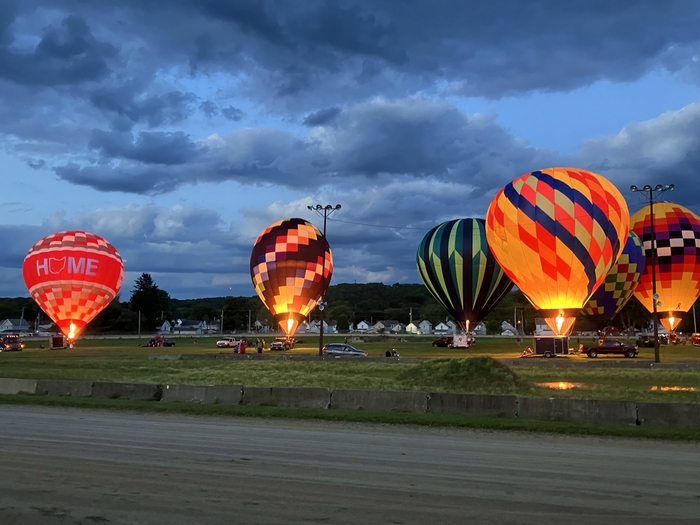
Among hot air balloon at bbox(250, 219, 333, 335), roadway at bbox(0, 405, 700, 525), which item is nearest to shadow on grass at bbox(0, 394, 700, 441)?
roadway at bbox(0, 405, 700, 525)

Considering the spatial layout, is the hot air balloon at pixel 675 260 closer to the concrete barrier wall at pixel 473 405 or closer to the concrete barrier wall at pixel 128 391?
the concrete barrier wall at pixel 473 405

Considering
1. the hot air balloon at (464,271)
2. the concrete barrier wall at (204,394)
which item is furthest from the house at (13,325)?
the concrete barrier wall at (204,394)

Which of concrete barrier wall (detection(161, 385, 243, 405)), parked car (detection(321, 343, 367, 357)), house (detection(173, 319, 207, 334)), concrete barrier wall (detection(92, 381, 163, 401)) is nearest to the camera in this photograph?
concrete barrier wall (detection(161, 385, 243, 405))

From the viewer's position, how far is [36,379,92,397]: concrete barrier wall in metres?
22.5

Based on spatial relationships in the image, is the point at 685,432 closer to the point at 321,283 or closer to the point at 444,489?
the point at 444,489

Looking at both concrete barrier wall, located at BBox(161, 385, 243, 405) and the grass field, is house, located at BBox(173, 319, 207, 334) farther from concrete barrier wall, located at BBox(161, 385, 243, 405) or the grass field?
concrete barrier wall, located at BBox(161, 385, 243, 405)

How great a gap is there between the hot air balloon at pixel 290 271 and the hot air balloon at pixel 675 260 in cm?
3213

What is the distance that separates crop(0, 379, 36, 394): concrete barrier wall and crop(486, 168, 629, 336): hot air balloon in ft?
102

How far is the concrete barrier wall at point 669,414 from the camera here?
15273 millimetres

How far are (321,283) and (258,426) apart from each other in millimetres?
46624

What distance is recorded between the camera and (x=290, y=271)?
199 ft

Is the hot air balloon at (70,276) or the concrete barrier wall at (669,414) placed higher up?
the hot air balloon at (70,276)

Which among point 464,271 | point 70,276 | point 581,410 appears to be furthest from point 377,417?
point 70,276

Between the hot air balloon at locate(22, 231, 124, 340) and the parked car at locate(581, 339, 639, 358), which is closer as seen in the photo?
the parked car at locate(581, 339, 639, 358)
